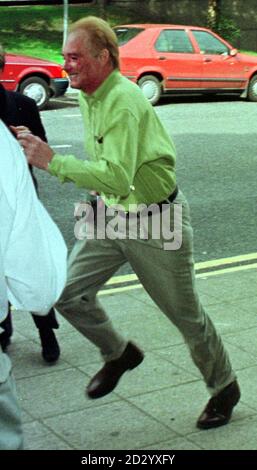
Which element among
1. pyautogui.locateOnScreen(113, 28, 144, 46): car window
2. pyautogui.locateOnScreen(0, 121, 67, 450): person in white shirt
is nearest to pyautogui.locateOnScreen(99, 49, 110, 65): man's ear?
pyautogui.locateOnScreen(0, 121, 67, 450): person in white shirt

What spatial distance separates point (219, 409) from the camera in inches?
169

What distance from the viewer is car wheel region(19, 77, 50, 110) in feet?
58.4

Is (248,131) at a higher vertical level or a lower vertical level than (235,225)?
lower

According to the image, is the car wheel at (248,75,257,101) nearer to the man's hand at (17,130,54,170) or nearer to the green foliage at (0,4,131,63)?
the green foliage at (0,4,131,63)

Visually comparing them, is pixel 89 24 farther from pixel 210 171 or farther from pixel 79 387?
pixel 210 171

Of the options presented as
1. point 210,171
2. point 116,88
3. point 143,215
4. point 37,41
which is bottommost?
point 37,41

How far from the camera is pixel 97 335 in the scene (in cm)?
443

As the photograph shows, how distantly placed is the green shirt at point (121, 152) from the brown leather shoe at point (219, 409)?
994mm

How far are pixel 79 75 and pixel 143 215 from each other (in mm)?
694

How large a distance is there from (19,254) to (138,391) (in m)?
2.42

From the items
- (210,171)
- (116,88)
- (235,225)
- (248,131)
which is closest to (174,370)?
(116,88)

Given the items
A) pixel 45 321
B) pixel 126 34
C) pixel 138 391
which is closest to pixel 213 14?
pixel 126 34

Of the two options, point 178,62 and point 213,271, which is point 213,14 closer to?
point 178,62

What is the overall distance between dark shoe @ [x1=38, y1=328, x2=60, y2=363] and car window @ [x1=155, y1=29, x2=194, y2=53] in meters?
15.0
